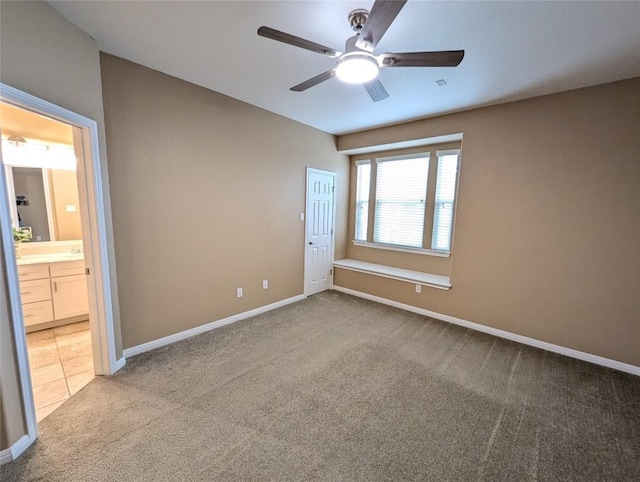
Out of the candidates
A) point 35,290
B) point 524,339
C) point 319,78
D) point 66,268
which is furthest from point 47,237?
point 524,339

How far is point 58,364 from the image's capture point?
245 centimetres

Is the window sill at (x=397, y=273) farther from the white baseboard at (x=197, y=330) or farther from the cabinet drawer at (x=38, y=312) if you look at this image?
the cabinet drawer at (x=38, y=312)

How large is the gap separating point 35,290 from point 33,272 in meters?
0.21

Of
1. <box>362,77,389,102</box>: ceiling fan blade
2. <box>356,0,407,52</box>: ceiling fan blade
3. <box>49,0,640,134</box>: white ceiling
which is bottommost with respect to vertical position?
<box>362,77,389,102</box>: ceiling fan blade

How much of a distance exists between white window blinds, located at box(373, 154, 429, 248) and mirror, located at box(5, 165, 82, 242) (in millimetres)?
4177

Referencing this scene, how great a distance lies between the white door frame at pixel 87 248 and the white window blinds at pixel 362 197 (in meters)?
3.70

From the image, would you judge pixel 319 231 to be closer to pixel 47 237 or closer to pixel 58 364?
pixel 58 364

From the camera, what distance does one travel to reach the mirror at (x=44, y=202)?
3098 mm

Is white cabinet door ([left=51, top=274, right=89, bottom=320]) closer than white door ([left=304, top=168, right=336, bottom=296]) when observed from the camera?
Yes

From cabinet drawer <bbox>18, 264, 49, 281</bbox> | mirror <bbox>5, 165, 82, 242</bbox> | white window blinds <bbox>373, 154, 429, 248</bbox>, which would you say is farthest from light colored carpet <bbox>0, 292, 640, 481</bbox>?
mirror <bbox>5, 165, 82, 242</bbox>

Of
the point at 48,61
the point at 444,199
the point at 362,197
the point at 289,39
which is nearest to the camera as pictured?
the point at 289,39

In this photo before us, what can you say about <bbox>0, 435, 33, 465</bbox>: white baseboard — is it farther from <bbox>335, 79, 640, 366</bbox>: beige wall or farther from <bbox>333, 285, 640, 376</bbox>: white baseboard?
<bbox>335, 79, 640, 366</bbox>: beige wall

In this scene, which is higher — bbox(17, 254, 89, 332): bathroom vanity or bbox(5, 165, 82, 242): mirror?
bbox(5, 165, 82, 242): mirror

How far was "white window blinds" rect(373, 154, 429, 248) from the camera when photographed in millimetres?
4145
